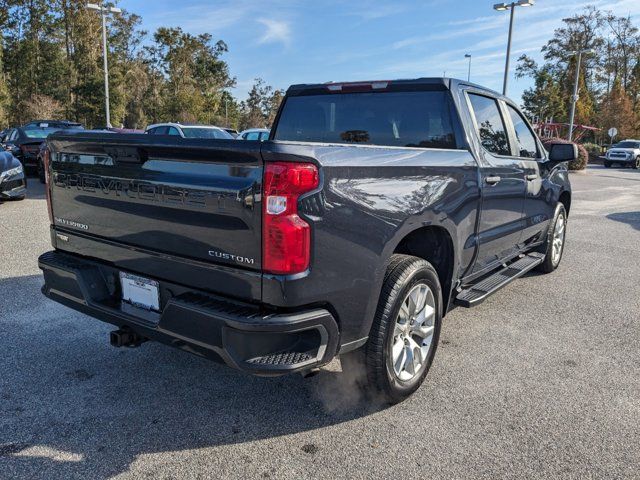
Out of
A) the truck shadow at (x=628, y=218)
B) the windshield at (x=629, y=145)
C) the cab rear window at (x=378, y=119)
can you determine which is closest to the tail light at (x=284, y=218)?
the cab rear window at (x=378, y=119)

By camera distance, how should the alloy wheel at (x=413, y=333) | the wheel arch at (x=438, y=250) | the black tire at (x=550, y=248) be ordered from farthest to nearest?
the black tire at (x=550, y=248) < the wheel arch at (x=438, y=250) < the alloy wheel at (x=413, y=333)

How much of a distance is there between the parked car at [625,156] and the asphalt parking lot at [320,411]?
3248 centimetres

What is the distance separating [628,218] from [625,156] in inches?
997

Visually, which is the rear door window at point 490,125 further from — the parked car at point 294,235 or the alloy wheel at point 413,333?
the alloy wheel at point 413,333

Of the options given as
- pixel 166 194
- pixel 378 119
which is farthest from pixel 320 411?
pixel 378 119

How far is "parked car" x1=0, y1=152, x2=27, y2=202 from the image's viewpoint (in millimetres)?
9609

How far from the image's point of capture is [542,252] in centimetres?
562

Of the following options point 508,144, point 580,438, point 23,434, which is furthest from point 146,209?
point 508,144

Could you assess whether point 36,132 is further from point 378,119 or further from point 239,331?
point 239,331

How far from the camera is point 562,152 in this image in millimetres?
4969

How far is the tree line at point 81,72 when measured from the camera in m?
37.2

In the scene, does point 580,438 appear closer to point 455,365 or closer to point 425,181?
point 455,365

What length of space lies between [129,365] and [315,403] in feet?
4.33

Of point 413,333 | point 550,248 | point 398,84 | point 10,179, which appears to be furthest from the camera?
point 10,179
